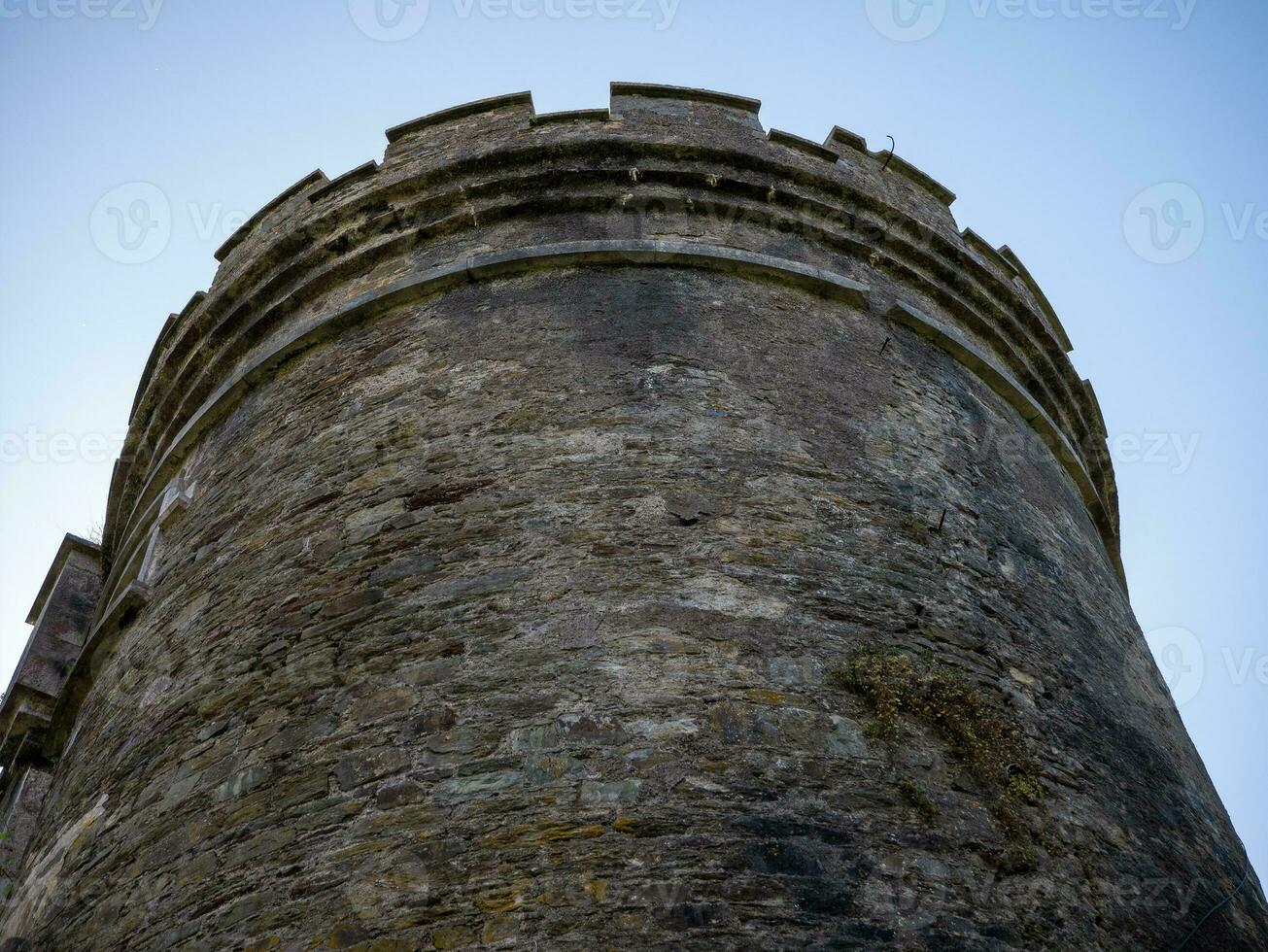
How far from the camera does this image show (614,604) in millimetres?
3957

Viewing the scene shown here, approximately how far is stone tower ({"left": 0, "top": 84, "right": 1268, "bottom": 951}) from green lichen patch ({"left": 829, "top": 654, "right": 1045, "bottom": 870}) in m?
0.02

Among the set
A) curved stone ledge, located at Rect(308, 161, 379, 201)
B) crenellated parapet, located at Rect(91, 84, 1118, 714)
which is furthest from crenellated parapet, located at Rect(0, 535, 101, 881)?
curved stone ledge, located at Rect(308, 161, 379, 201)

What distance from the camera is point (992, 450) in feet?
18.0

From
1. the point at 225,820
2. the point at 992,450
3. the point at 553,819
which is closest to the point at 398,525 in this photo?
the point at 225,820

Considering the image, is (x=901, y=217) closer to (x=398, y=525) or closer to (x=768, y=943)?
(x=398, y=525)

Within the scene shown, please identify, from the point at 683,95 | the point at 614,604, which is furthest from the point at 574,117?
the point at 614,604

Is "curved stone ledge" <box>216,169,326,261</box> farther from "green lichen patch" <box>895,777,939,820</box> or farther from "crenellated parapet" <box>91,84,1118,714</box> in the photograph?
"green lichen patch" <box>895,777,939,820</box>

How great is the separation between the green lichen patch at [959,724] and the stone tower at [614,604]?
2cm

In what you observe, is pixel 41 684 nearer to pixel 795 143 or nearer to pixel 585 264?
pixel 585 264

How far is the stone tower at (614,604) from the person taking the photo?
3.41m

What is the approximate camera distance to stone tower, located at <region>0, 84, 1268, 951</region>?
11.2ft

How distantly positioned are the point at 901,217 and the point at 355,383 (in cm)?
281

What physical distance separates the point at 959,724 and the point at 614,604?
3.69 ft

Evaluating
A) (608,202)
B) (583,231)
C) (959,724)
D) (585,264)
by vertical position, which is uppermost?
(608,202)
